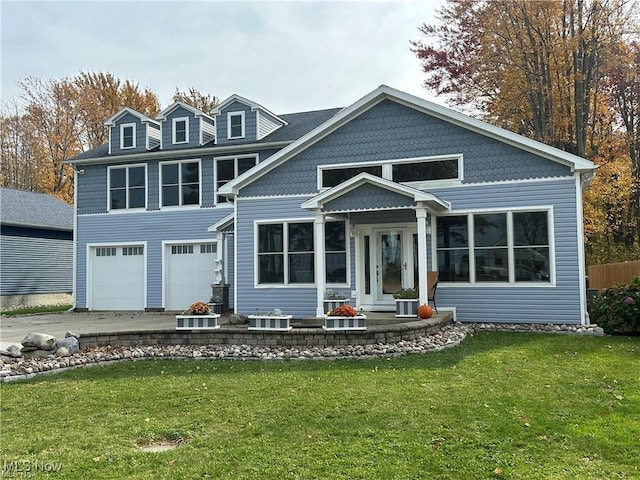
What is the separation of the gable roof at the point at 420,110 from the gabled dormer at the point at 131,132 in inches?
245

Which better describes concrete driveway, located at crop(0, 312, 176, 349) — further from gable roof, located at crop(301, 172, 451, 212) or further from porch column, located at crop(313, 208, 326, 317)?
gable roof, located at crop(301, 172, 451, 212)

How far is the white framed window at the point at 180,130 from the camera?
58.9ft

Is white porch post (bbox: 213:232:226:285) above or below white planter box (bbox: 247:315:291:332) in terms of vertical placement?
above

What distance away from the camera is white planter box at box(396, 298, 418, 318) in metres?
11.0

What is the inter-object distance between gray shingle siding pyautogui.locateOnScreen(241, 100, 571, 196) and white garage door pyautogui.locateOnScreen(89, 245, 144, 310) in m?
6.44

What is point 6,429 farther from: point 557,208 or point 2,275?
point 2,275

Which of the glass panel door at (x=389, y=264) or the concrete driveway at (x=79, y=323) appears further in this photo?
the glass panel door at (x=389, y=264)

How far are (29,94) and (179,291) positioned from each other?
21155 millimetres

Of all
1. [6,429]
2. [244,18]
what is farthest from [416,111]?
[6,429]

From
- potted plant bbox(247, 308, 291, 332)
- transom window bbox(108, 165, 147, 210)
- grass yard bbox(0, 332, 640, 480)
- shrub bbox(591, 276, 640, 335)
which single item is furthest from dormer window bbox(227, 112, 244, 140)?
shrub bbox(591, 276, 640, 335)

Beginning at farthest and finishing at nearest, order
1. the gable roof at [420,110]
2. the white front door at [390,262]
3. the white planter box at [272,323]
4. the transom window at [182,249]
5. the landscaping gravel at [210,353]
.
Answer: the transom window at [182,249] → the white front door at [390,262] → the gable roof at [420,110] → the white planter box at [272,323] → the landscaping gravel at [210,353]

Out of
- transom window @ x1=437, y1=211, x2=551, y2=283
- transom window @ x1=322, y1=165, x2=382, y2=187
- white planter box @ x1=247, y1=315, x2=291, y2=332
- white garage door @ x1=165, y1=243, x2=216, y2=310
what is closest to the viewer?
white planter box @ x1=247, y1=315, x2=291, y2=332

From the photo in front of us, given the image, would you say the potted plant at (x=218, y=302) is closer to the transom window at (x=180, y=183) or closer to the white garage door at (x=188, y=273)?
the white garage door at (x=188, y=273)

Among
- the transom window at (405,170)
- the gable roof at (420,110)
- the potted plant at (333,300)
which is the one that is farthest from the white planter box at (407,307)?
the gable roof at (420,110)
